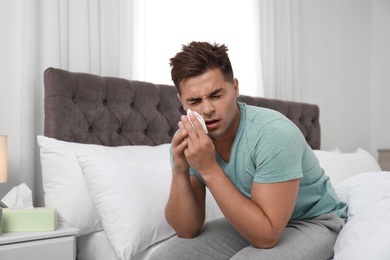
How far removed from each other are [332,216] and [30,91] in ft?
4.82

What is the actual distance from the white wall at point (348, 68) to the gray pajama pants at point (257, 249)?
239 centimetres

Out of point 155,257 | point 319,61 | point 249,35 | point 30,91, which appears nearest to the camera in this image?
point 155,257

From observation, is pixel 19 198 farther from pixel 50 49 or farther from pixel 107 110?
pixel 50 49

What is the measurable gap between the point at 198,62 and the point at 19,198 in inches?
40.2

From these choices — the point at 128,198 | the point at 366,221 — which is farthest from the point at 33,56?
the point at 366,221

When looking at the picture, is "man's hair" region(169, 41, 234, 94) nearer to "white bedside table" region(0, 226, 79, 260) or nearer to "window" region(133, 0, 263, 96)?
"white bedside table" region(0, 226, 79, 260)

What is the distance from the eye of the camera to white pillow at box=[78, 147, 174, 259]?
1.68 meters

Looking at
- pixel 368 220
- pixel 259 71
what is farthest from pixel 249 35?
pixel 368 220

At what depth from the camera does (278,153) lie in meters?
1.32

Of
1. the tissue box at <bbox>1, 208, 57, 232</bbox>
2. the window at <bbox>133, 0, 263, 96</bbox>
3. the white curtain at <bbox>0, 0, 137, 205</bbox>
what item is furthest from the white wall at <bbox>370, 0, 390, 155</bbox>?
the tissue box at <bbox>1, 208, 57, 232</bbox>

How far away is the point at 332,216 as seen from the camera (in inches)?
60.7

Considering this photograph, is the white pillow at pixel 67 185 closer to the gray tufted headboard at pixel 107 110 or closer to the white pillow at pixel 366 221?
the gray tufted headboard at pixel 107 110

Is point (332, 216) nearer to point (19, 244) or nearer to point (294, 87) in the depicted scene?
point (19, 244)

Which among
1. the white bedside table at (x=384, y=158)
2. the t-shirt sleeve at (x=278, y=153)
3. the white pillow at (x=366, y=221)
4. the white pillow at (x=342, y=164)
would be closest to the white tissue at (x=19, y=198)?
the t-shirt sleeve at (x=278, y=153)
